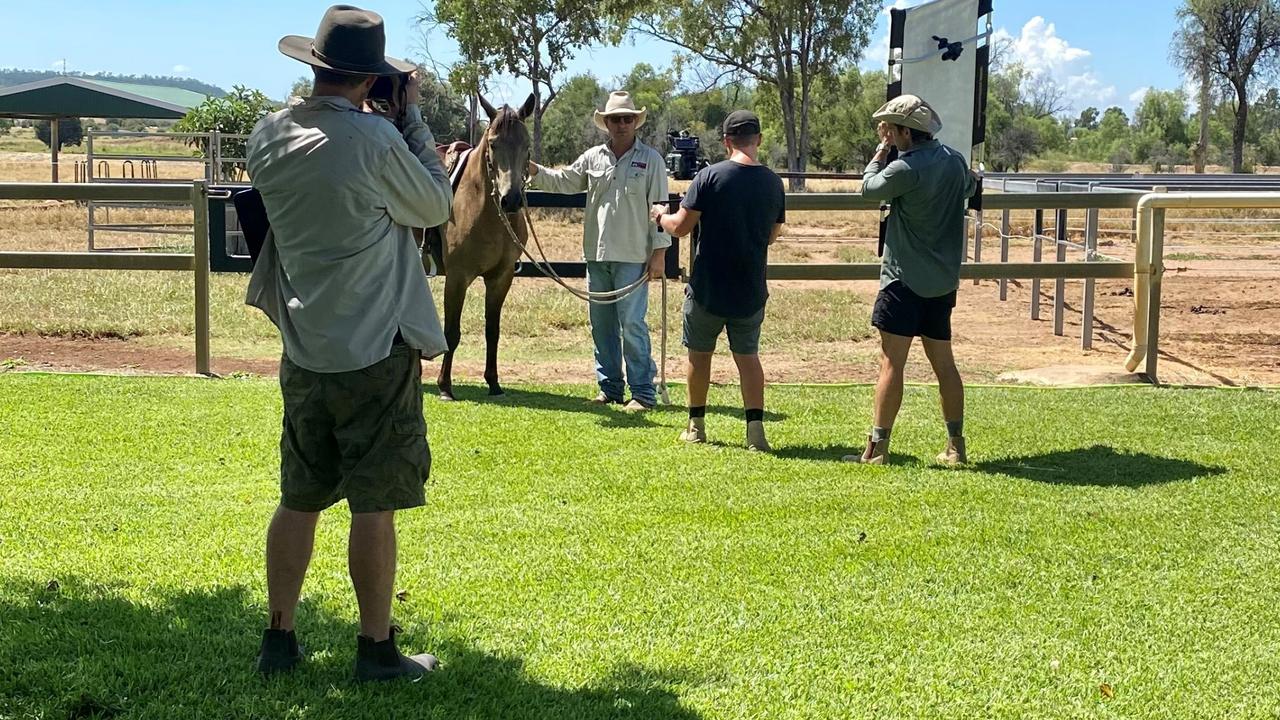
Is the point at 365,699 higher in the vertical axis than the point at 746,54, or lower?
lower

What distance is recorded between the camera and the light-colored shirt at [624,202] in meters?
8.23

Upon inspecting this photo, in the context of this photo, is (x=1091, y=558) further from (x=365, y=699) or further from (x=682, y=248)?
(x=682, y=248)

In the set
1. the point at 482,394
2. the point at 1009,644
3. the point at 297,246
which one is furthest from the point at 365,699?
the point at 482,394

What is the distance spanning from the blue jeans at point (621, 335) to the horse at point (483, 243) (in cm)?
63

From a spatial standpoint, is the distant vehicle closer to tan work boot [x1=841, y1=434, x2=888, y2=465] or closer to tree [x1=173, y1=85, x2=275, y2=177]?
tan work boot [x1=841, y1=434, x2=888, y2=465]

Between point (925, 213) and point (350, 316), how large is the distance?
145 inches

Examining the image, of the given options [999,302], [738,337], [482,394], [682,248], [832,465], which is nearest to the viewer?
[832,465]

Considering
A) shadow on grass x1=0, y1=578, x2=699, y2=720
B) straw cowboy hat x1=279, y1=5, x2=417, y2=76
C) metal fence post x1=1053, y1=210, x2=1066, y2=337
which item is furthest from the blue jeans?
straw cowboy hat x1=279, y1=5, x2=417, y2=76

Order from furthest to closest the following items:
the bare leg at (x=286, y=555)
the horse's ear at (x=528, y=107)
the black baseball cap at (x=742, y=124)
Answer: the horse's ear at (x=528, y=107) → the black baseball cap at (x=742, y=124) → the bare leg at (x=286, y=555)

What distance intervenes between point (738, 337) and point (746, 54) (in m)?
36.8

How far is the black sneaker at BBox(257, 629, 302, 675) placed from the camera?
3.58 meters

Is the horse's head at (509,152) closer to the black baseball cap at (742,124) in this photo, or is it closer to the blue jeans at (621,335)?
the blue jeans at (621,335)

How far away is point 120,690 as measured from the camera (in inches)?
136

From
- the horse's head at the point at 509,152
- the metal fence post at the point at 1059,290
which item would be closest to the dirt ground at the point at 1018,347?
the metal fence post at the point at 1059,290
